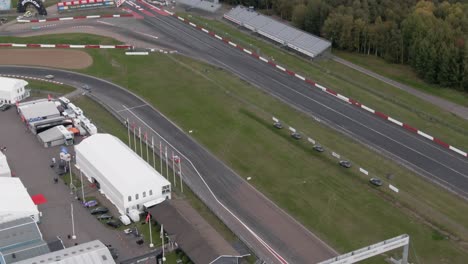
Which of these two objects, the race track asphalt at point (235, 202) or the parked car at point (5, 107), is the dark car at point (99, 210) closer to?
the race track asphalt at point (235, 202)

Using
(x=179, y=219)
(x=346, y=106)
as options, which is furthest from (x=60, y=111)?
(x=346, y=106)

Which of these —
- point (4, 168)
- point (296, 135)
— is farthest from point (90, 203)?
point (296, 135)

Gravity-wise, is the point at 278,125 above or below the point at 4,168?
above

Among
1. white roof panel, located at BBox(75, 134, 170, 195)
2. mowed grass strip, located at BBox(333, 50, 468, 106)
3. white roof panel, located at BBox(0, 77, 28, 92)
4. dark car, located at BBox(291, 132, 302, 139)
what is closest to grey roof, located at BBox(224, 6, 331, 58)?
mowed grass strip, located at BBox(333, 50, 468, 106)

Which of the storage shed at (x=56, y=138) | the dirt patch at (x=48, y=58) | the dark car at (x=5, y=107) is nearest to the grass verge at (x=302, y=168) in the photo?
the dirt patch at (x=48, y=58)

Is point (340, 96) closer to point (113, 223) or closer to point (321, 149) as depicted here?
point (321, 149)
